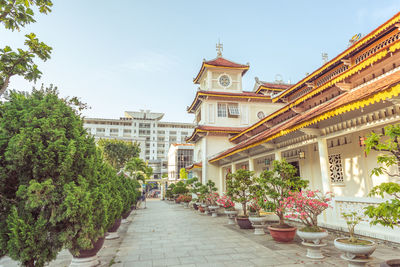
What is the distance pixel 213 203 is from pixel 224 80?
1209cm

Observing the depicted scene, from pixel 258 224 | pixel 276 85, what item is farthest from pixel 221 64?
pixel 258 224

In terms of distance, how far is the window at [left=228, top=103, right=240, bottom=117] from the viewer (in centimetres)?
2095

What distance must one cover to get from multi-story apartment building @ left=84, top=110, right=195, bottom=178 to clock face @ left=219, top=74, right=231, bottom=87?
Result: 5276 centimetres

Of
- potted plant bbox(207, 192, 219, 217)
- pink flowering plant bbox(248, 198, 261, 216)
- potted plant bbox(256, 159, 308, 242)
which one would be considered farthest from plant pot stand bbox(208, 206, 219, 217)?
potted plant bbox(256, 159, 308, 242)

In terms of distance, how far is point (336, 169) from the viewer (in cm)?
Result: 889

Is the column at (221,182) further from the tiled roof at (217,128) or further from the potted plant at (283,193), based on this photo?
the potted plant at (283,193)

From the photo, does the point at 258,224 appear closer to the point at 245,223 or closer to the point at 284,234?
the point at 245,223

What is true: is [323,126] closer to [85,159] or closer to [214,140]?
[85,159]

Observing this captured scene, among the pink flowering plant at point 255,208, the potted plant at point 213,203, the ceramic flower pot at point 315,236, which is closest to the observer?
the ceramic flower pot at point 315,236

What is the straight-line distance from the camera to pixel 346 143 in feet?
27.9

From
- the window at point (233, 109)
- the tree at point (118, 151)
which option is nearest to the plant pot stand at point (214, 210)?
the window at point (233, 109)

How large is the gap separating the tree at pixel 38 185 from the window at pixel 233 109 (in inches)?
699

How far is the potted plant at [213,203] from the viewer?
14.1 metres

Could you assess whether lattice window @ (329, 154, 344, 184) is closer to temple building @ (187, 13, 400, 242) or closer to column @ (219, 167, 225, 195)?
temple building @ (187, 13, 400, 242)
